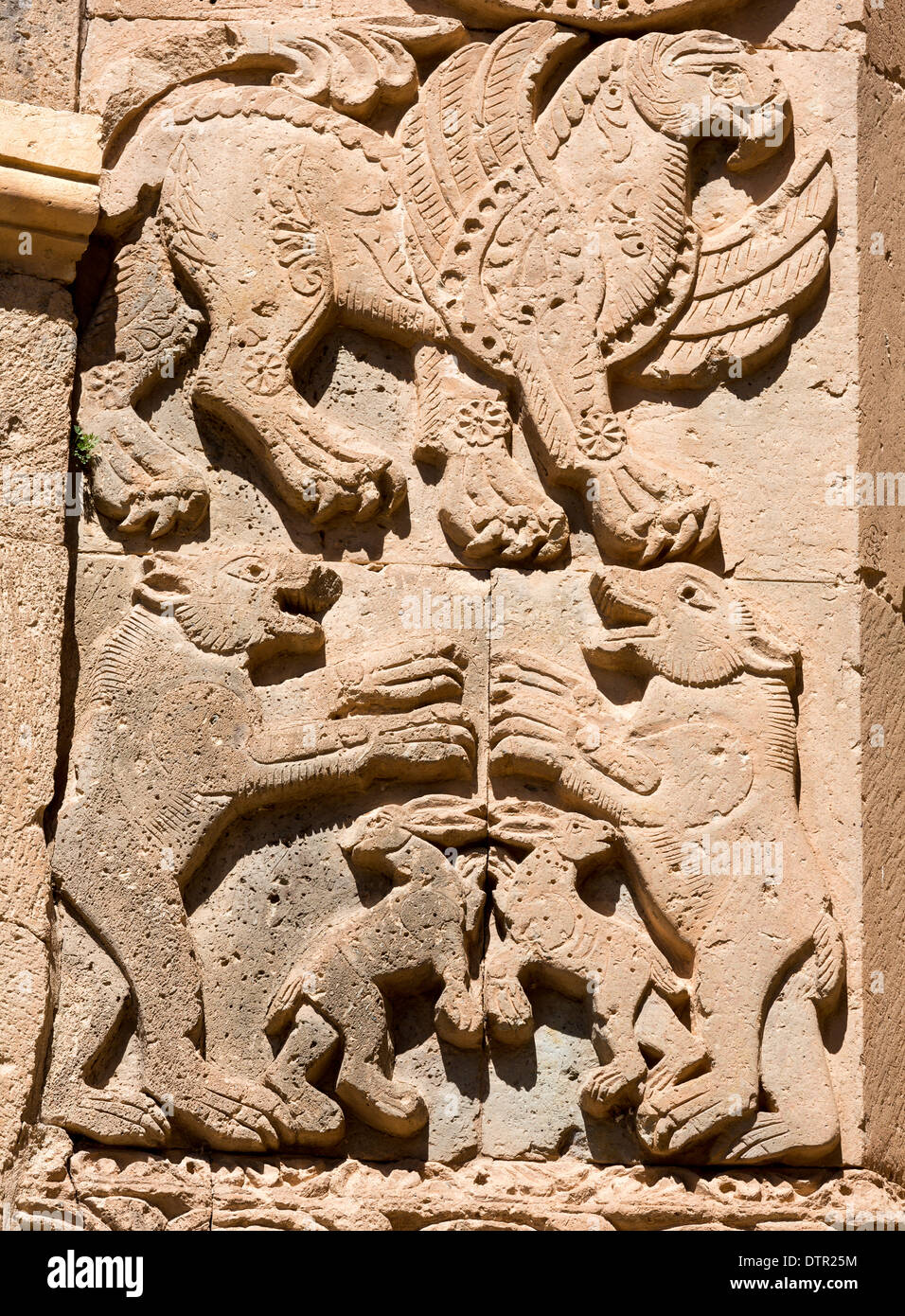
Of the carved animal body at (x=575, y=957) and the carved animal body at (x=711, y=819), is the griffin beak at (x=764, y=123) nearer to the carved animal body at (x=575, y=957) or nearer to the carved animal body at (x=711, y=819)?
the carved animal body at (x=711, y=819)

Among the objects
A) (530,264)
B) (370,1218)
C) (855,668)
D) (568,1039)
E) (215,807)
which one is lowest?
(370,1218)

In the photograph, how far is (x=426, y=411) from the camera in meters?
6.66

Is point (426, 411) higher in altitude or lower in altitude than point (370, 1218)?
higher

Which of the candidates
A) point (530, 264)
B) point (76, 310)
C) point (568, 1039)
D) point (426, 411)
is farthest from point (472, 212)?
point (568, 1039)

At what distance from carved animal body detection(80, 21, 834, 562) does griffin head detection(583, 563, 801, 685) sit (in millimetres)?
120

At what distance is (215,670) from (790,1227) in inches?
96.5

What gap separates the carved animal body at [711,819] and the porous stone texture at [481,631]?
0.05 ft

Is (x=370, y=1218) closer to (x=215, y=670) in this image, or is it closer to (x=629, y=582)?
(x=215, y=670)

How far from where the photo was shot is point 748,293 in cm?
675

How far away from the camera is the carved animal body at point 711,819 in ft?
19.8

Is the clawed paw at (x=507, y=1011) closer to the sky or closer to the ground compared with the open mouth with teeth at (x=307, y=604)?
closer to the ground

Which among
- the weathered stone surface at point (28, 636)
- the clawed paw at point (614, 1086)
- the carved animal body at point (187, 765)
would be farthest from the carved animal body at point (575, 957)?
the weathered stone surface at point (28, 636)

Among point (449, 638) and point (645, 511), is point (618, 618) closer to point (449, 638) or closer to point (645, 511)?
point (645, 511)

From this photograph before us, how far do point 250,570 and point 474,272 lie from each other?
4.18ft
